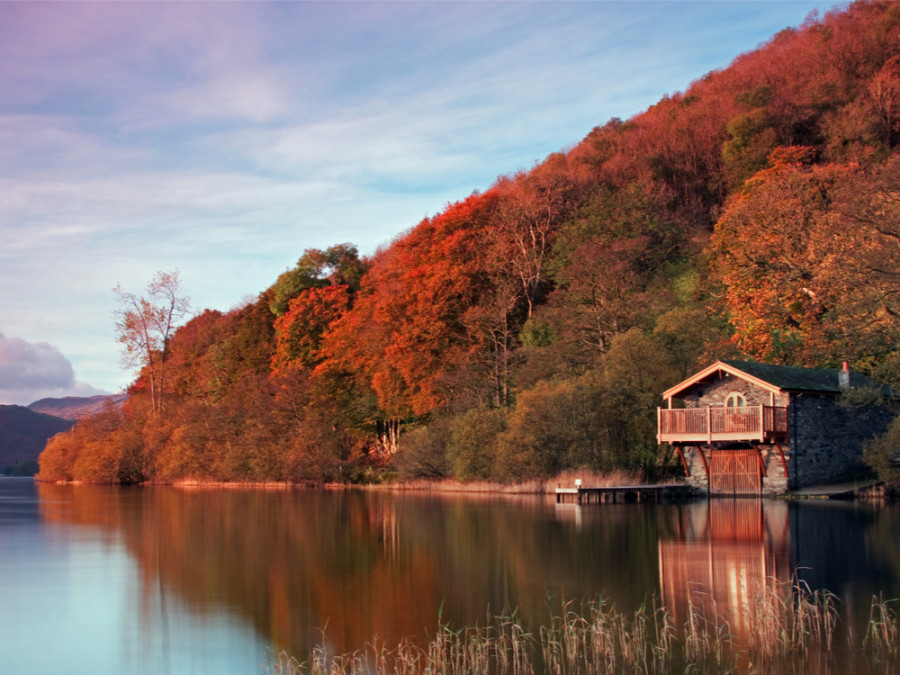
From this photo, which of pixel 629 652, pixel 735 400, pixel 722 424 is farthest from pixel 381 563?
pixel 735 400

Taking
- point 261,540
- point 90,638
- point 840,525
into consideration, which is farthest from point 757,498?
point 90,638

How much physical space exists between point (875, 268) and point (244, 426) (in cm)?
3923

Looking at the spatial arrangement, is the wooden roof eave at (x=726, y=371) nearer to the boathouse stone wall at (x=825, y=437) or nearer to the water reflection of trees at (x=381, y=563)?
the boathouse stone wall at (x=825, y=437)

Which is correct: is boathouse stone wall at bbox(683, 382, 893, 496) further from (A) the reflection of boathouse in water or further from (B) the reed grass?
(B) the reed grass

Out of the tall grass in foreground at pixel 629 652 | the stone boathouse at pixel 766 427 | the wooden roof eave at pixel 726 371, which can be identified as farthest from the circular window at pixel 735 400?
the tall grass in foreground at pixel 629 652

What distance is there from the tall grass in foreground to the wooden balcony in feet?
66.0

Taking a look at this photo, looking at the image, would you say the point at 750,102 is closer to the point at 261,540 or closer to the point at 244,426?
the point at 244,426

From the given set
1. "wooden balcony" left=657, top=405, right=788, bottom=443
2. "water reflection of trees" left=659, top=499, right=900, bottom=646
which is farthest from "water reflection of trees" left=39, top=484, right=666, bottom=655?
"wooden balcony" left=657, top=405, right=788, bottom=443

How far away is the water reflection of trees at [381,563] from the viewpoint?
13.1 metres

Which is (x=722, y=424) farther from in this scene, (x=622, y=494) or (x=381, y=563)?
(x=381, y=563)

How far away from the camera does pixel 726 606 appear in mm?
12445

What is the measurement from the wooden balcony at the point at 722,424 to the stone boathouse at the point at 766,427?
0.11 feet

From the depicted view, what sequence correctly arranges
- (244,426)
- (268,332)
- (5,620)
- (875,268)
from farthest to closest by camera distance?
(268,332), (244,426), (875,268), (5,620)

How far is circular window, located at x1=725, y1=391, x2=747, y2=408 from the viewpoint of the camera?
105ft
